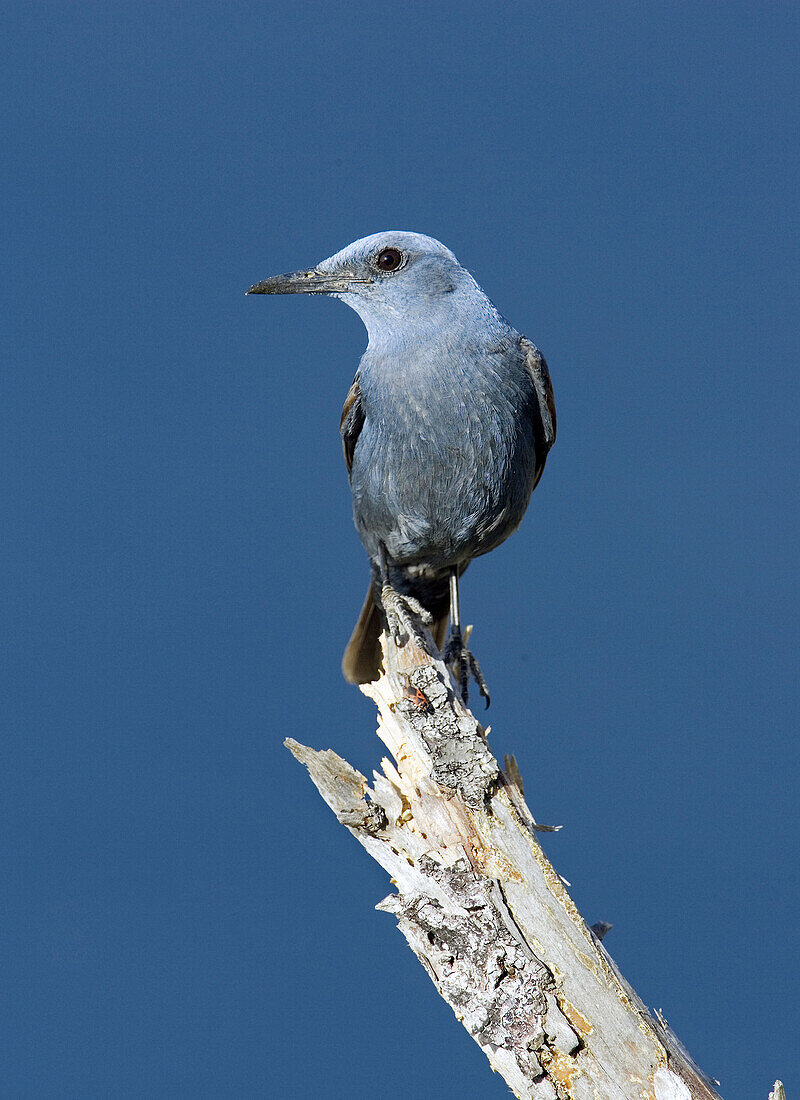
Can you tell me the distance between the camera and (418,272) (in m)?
4.26

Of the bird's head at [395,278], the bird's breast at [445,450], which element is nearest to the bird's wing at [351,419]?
the bird's breast at [445,450]

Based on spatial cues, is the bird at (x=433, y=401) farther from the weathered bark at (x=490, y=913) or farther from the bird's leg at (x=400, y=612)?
the weathered bark at (x=490, y=913)

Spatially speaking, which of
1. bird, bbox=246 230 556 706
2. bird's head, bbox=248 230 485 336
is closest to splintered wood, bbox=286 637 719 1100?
bird, bbox=246 230 556 706

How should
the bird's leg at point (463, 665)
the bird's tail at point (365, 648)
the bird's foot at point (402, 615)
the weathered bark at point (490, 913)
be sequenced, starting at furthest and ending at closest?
the bird's tail at point (365, 648) → the bird's leg at point (463, 665) → the bird's foot at point (402, 615) → the weathered bark at point (490, 913)

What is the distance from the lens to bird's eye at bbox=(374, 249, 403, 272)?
4281mm

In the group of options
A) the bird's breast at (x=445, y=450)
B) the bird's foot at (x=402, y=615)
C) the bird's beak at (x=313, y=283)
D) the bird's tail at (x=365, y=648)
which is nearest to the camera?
the bird's foot at (x=402, y=615)

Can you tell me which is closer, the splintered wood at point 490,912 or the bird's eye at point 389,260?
the splintered wood at point 490,912

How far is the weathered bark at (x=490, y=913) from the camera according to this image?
313cm

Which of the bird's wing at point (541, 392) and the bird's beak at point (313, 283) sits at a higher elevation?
the bird's beak at point (313, 283)

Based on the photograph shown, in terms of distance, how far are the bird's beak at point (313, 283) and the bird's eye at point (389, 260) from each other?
0.09 meters

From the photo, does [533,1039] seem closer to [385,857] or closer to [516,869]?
[516,869]

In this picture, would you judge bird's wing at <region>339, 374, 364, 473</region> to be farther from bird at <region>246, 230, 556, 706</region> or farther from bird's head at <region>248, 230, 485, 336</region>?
bird's head at <region>248, 230, 485, 336</region>

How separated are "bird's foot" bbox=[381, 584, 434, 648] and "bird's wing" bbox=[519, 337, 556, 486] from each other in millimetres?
928

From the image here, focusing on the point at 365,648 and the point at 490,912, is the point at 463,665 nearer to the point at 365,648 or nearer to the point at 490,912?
the point at 365,648
